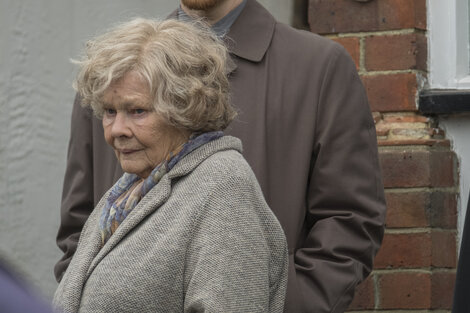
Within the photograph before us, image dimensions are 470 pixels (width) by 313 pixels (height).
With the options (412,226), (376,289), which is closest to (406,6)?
(412,226)

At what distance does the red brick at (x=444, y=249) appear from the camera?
10.5ft

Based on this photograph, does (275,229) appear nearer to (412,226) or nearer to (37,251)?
(412,226)

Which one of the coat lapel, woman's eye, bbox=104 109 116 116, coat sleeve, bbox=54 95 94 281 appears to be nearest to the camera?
the coat lapel

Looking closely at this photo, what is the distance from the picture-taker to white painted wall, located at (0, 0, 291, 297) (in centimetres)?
361

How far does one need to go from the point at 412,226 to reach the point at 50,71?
1.51 metres

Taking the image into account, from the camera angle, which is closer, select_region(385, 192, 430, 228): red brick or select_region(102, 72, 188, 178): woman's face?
select_region(102, 72, 188, 178): woman's face

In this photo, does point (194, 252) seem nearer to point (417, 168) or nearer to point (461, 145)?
point (417, 168)

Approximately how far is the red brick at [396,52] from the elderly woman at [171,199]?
1.15 metres

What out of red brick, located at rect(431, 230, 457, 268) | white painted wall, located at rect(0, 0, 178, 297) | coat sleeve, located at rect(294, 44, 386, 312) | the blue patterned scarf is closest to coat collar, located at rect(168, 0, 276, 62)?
coat sleeve, located at rect(294, 44, 386, 312)

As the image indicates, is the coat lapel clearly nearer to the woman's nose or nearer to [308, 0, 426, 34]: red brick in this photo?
the woman's nose

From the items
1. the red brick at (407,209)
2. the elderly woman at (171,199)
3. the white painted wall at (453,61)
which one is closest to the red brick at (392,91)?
the white painted wall at (453,61)

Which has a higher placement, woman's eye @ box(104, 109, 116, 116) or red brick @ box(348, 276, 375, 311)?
woman's eye @ box(104, 109, 116, 116)

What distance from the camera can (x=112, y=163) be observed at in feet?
8.61

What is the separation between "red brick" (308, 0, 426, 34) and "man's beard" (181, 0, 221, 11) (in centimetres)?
84
